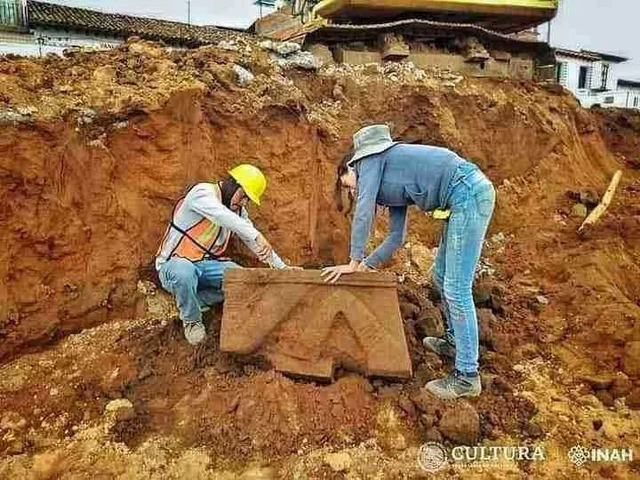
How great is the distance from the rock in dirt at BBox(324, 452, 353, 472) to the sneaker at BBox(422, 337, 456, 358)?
A: 1.03 metres

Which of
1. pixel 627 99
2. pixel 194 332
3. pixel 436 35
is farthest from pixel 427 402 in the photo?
pixel 627 99

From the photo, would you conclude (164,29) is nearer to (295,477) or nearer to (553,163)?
(553,163)

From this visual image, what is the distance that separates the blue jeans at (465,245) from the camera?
2984mm

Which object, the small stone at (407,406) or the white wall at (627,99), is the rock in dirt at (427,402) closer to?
the small stone at (407,406)

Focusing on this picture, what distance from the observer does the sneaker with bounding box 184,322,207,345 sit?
3.49 m

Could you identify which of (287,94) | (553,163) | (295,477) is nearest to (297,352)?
(295,477)

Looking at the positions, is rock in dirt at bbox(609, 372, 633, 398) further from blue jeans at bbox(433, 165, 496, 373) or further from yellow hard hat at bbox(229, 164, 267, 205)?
yellow hard hat at bbox(229, 164, 267, 205)

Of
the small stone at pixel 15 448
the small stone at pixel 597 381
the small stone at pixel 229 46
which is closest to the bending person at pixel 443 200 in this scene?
the small stone at pixel 597 381

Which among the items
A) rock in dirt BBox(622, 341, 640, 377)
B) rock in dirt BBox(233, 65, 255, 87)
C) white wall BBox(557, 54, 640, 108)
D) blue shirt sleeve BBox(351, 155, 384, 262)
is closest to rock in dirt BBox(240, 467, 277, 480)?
blue shirt sleeve BBox(351, 155, 384, 262)

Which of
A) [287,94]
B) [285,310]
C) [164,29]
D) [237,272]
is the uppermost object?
[164,29]

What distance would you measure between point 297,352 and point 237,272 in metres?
0.59

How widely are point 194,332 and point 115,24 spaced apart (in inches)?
608

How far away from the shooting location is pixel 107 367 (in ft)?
11.2

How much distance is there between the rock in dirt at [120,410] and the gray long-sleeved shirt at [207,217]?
91 centimetres
